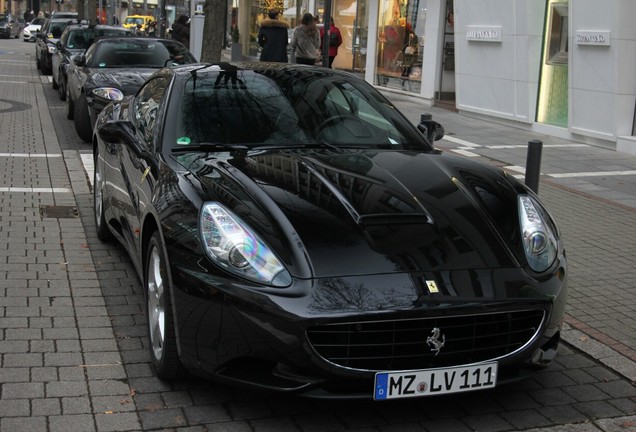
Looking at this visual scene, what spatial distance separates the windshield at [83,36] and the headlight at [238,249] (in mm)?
15310

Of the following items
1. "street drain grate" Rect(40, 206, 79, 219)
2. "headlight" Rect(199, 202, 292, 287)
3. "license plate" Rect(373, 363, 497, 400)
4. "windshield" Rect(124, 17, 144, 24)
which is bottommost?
"street drain grate" Rect(40, 206, 79, 219)

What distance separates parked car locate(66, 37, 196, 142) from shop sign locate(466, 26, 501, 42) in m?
5.81

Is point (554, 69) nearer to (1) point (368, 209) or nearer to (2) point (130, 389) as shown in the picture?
(1) point (368, 209)

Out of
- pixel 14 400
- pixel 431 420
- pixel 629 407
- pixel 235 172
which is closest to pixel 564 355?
pixel 629 407

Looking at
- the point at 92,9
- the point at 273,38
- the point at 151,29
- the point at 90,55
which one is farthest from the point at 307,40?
the point at 151,29

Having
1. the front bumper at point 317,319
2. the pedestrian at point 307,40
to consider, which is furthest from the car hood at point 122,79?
the front bumper at point 317,319

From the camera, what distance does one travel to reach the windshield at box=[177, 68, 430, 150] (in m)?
5.08

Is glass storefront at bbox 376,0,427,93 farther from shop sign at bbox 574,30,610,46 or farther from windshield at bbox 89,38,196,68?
windshield at bbox 89,38,196,68

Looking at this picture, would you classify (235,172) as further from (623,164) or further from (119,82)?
(623,164)

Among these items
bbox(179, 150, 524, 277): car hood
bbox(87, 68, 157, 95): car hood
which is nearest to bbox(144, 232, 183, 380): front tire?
bbox(179, 150, 524, 277): car hood

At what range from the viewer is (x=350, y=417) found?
4008 mm

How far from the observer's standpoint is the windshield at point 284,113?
16.7 ft

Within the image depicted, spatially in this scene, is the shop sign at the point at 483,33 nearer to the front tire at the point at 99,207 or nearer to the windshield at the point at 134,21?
the front tire at the point at 99,207

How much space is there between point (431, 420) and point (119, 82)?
911 cm
